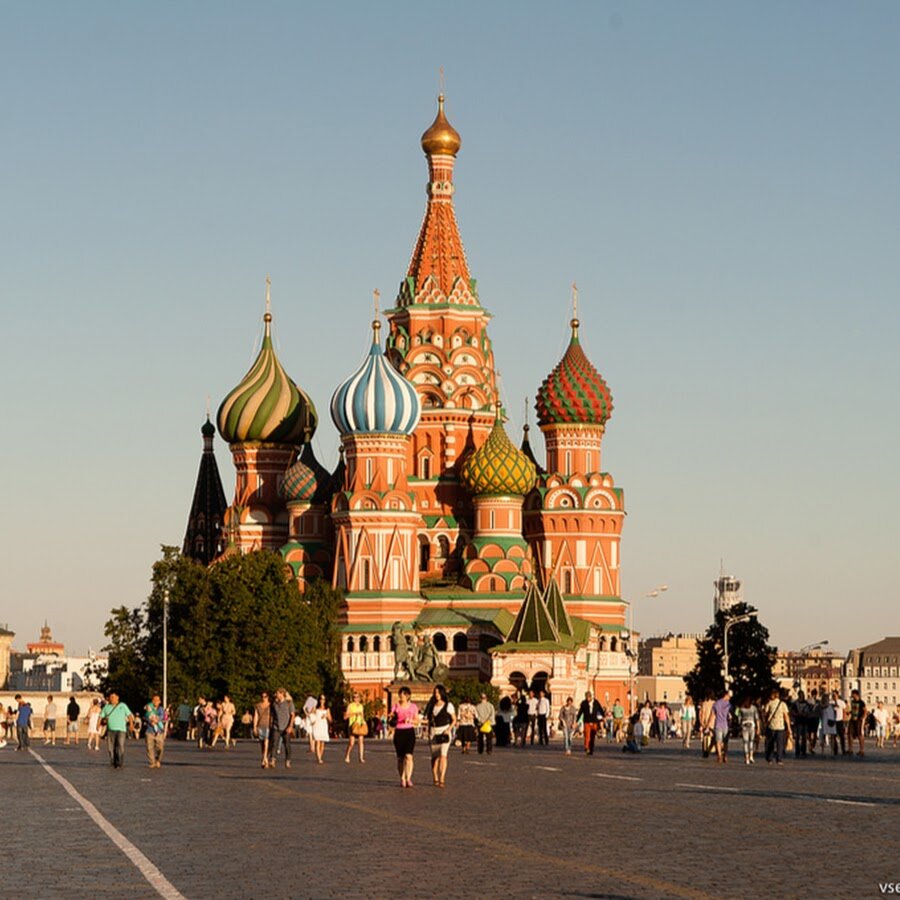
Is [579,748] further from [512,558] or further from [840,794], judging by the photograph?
[512,558]

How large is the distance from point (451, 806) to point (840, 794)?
5.50m

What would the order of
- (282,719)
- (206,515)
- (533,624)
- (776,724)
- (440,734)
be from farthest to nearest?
1. (206,515)
2. (533,624)
3. (776,724)
4. (282,719)
5. (440,734)

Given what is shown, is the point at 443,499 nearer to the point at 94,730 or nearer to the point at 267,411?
the point at 267,411

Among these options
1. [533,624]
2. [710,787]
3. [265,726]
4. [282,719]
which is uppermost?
[533,624]

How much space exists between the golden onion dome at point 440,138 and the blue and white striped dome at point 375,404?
558 inches

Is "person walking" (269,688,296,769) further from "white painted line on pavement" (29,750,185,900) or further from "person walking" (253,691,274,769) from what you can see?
"white painted line on pavement" (29,750,185,900)

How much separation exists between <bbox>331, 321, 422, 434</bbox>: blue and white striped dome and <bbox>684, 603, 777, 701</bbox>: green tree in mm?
18128

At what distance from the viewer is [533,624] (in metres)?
96.1

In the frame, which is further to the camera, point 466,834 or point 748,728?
point 748,728

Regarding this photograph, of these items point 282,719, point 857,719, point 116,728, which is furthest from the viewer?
point 857,719

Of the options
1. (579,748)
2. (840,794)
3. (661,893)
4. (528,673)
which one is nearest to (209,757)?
(579,748)

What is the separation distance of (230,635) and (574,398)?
1224 inches

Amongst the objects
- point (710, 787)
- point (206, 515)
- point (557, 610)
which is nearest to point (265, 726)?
point (710, 787)

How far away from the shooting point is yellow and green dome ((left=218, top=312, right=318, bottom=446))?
348 ft
